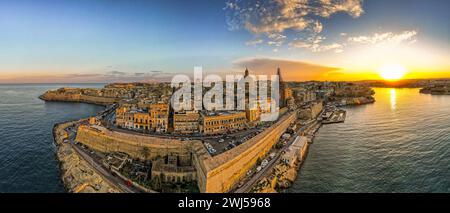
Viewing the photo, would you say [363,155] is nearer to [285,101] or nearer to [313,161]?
[313,161]

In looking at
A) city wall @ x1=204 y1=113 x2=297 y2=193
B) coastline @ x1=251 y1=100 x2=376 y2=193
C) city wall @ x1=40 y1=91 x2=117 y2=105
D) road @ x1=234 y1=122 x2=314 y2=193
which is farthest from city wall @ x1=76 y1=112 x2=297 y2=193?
city wall @ x1=40 y1=91 x2=117 y2=105

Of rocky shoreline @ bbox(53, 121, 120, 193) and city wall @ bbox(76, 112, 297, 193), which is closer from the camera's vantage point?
city wall @ bbox(76, 112, 297, 193)

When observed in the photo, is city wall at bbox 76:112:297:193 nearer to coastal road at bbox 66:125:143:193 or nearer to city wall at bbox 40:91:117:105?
coastal road at bbox 66:125:143:193

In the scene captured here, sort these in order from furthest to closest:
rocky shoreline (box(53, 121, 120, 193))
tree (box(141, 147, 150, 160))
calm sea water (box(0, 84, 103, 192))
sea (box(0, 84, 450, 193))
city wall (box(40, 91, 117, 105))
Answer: city wall (box(40, 91, 117, 105)), tree (box(141, 147, 150, 160)), calm sea water (box(0, 84, 103, 192)), sea (box(0, 84, 450, 193)), rocky shoreline (box(53, 121, 120, 193))

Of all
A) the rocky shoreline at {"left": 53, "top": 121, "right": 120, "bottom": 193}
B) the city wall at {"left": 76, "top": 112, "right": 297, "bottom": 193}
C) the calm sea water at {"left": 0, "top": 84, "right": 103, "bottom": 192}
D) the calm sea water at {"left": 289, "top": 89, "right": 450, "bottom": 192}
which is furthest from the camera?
the calm sea water at {"left": 0, "top": 84, "right": 103, "bottom": 192}

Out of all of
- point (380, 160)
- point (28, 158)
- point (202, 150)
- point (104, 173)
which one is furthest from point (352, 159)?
point (28, 158)
